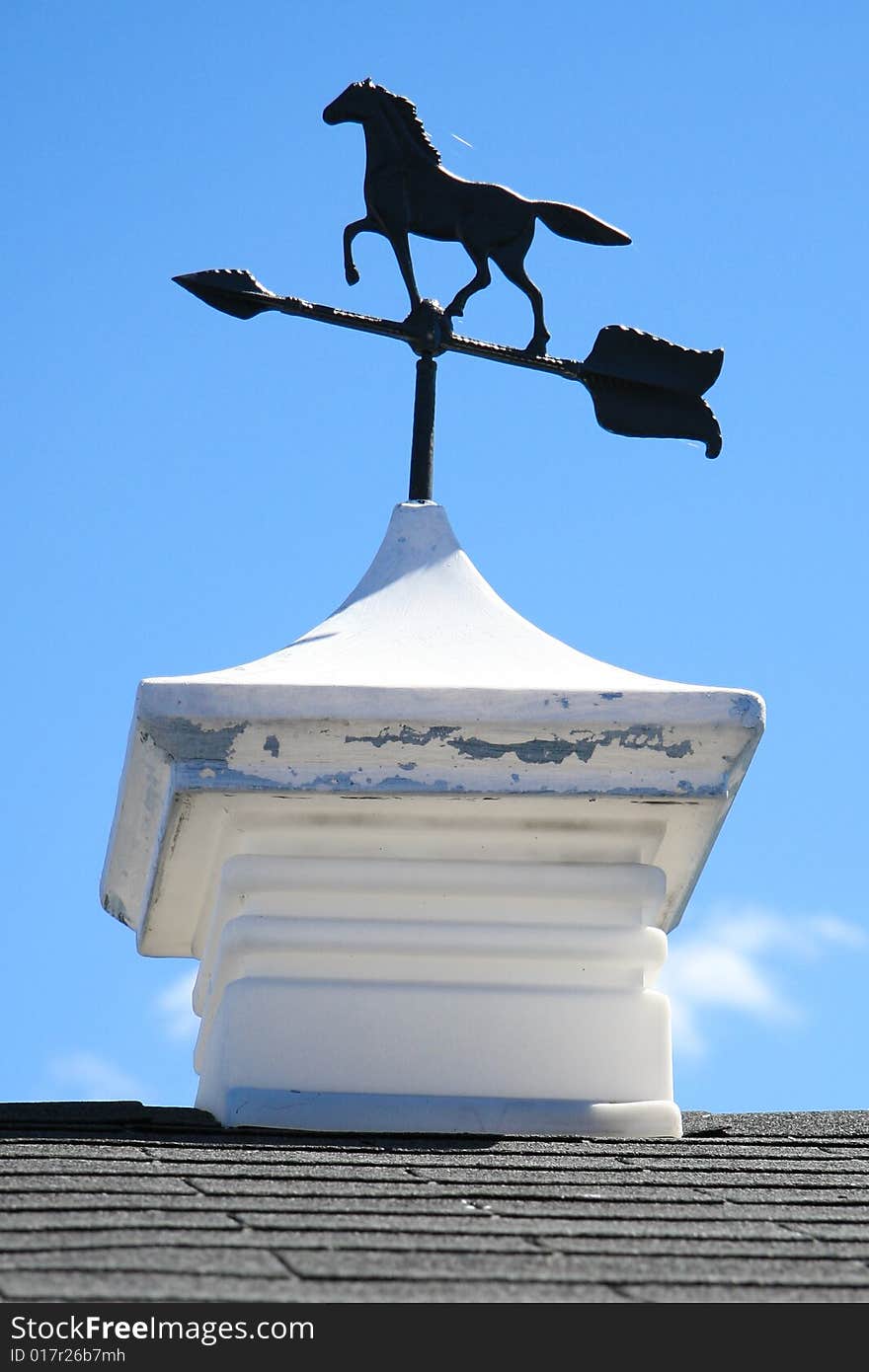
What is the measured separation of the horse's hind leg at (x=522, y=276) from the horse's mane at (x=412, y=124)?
0.31 metres

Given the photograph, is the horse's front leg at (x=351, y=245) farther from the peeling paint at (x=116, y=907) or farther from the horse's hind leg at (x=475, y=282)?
the peeling paint at (x=116, y=907)

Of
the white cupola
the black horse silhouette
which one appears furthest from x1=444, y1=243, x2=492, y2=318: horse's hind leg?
the white cupola

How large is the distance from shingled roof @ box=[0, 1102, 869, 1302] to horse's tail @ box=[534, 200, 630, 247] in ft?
8.61

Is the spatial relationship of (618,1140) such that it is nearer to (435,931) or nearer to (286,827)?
(435,931)

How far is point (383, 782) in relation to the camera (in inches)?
161

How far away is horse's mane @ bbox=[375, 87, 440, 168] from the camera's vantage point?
520cm

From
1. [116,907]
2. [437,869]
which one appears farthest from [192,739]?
[116,907]

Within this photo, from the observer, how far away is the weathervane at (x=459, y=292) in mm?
5141

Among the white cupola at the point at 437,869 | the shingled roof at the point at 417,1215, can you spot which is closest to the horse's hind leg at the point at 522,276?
the white cupola at the point at 437,869

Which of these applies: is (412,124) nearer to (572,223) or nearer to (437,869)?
(572,223)

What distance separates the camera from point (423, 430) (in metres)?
5.19

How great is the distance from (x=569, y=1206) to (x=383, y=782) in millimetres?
1240
